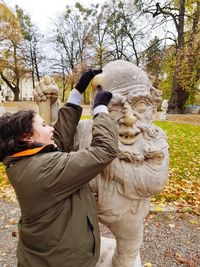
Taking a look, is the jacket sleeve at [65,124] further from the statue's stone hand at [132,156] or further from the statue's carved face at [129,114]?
the statue's stone hand at [132,156]

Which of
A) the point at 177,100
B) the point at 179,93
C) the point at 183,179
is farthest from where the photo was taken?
the point at 177,100

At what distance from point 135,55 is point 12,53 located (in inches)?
566

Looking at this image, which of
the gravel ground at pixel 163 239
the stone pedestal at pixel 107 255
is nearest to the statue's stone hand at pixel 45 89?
the stone pedestal at pixel 107 255

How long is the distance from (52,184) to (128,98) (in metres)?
0.80

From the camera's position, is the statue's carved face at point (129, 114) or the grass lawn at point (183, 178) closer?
the statue's carved face at point (129, 114)

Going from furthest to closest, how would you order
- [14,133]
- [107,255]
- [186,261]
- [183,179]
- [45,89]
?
[183,179], [186,261], [107,255], [45,89], [14,133]

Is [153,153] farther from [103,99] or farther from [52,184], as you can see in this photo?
[52,184]

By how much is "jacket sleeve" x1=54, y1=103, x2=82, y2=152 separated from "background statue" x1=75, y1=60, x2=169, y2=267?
10 cm

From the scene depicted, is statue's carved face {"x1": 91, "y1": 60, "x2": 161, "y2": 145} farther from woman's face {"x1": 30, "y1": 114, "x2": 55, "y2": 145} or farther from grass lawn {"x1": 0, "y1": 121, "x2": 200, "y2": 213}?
grass lawn {"x1": 0, "y1": 121, "x2": 200, "y2": 213}

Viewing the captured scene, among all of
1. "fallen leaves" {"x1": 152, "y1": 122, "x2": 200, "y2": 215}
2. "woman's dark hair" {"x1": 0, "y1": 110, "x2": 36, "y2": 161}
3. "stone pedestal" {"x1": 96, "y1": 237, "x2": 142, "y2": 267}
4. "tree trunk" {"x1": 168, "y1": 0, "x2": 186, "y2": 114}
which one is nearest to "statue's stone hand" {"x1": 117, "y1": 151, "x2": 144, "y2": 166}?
"woman's dark hair" {"x1": 0, "y1": 110, "x2": 36, "y2": 161}

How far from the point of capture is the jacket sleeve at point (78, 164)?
1.40 m

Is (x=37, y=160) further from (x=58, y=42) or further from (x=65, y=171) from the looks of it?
(x=58, y=42)

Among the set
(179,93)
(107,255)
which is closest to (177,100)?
(179,93)

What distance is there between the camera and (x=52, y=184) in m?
1.41
